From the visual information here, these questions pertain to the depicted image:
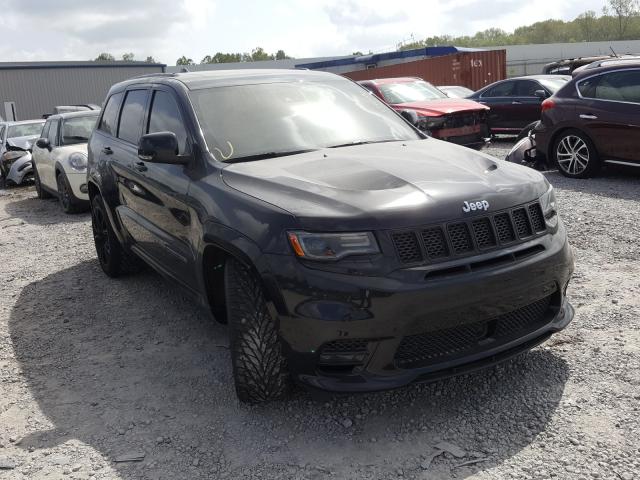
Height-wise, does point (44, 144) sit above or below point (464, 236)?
above

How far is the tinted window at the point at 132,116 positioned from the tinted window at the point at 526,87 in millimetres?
10425

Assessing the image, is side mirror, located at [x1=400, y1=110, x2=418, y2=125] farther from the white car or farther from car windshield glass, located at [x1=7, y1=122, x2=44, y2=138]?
car windshield glass, located at [x1=7, y1=122, x2=44, y2=138]

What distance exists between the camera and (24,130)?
15891mm

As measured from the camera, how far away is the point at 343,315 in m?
2.86

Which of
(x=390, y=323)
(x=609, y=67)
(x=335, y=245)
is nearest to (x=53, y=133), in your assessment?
(x=609, y=67)

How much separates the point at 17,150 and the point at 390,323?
14450 mm

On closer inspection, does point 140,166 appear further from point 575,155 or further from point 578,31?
point 578,31

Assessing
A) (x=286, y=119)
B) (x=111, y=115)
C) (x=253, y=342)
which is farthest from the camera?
(x=111, y=115)

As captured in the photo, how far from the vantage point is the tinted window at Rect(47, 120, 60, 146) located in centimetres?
1102

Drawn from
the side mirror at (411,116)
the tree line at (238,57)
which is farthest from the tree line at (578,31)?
the side mirror at (411,116)

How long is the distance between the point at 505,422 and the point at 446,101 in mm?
9359

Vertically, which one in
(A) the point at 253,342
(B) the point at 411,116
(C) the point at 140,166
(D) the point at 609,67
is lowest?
(A) the point at 253,342

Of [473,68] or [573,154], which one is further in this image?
[473,68]

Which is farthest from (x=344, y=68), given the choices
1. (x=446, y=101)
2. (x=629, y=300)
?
(x=629, y=300)
